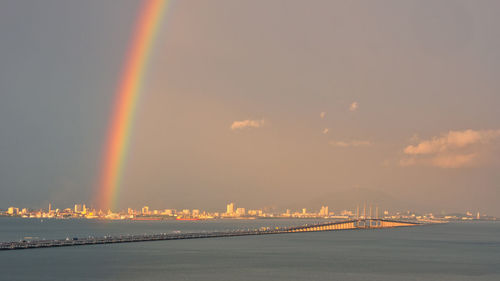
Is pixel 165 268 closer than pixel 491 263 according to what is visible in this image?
Yes

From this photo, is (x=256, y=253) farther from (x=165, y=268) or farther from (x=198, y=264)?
(x=165, y=268)

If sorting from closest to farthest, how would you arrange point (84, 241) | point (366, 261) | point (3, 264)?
point (3, 264)
point (366, 261)
point (84, 241)

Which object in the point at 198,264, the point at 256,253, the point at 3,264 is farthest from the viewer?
the point at 256,253

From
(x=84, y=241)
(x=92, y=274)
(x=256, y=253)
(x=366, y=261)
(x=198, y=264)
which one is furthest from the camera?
(x=84, y=241)

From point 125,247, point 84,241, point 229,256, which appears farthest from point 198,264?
point 84,241

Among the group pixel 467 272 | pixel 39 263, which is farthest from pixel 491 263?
pixel 39 263

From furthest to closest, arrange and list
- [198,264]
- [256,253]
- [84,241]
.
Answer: [84,241], [256,253], [198,264]

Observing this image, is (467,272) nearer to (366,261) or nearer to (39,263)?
(366,261)

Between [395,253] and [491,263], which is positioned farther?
[395,253]

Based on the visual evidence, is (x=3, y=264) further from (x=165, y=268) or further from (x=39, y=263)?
(x=165, y=268)
